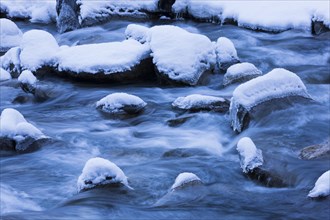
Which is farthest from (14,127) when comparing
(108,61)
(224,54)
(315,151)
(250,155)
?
(224,54)

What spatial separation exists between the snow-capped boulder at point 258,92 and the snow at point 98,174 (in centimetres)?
188

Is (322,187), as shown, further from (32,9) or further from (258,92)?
(32,9)

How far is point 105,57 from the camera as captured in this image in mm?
8188

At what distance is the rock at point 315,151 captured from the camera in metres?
5.43

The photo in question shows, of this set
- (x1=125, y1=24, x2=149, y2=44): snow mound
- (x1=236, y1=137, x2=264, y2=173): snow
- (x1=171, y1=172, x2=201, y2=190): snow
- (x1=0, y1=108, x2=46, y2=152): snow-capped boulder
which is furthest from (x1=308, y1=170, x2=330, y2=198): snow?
(x1=125, y1=24, x2=149, y2=44): snow mound

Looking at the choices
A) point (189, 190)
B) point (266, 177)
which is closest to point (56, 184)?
point (189, 190)

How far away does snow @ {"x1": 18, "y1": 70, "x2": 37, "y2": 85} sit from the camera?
8.26 m

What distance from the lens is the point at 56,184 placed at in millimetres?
5449


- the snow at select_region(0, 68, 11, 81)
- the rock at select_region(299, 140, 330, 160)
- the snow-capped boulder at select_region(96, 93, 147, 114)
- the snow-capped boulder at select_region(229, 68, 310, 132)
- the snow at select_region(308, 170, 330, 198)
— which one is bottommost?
the snow at select_region(0, 68, 11, 81)

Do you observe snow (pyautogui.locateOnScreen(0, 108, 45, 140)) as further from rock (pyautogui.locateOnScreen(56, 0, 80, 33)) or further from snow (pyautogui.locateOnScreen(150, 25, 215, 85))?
rock (pyautogui.locateOnScreen(56, 0, 80, 33))

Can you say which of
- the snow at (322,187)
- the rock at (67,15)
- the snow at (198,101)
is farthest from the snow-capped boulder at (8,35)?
the snow at (322,187)

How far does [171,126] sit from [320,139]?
65.0 inches

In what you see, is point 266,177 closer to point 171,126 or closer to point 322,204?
point 322,204

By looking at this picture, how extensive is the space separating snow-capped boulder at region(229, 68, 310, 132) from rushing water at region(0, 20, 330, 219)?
5.9 inches
